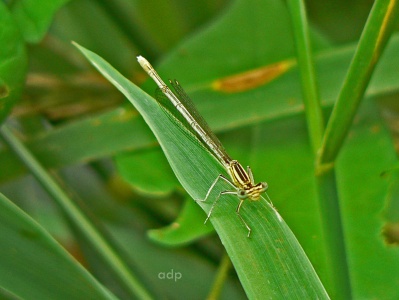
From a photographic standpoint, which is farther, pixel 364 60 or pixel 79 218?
pixel 79 218

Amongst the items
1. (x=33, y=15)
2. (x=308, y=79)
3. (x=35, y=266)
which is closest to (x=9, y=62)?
(x=33, y=15)

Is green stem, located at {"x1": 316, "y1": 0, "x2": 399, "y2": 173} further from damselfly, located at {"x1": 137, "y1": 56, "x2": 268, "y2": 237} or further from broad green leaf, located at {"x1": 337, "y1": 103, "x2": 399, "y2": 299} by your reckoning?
broad green leaf, located at {"x1": 337, "y1": 103, "x2": 399, "y2": 299}

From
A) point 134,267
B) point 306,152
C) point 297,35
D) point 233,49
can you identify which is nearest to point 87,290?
point 297,35

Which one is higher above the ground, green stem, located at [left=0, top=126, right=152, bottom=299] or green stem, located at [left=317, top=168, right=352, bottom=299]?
green stem, located at [left=0, top=126, right=152, bottom=299]

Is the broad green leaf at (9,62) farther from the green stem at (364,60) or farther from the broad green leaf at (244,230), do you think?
the green stem at (364,60)

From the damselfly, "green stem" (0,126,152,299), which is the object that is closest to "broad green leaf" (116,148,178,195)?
"green stem" (0,126,152,299)

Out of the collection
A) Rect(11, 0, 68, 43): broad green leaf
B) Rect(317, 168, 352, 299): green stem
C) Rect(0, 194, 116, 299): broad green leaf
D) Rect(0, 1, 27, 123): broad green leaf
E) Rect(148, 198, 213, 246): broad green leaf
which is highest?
Rect(11, 0, 68, 43): broad green leaf

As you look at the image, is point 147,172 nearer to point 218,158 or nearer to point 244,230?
point 218,158
